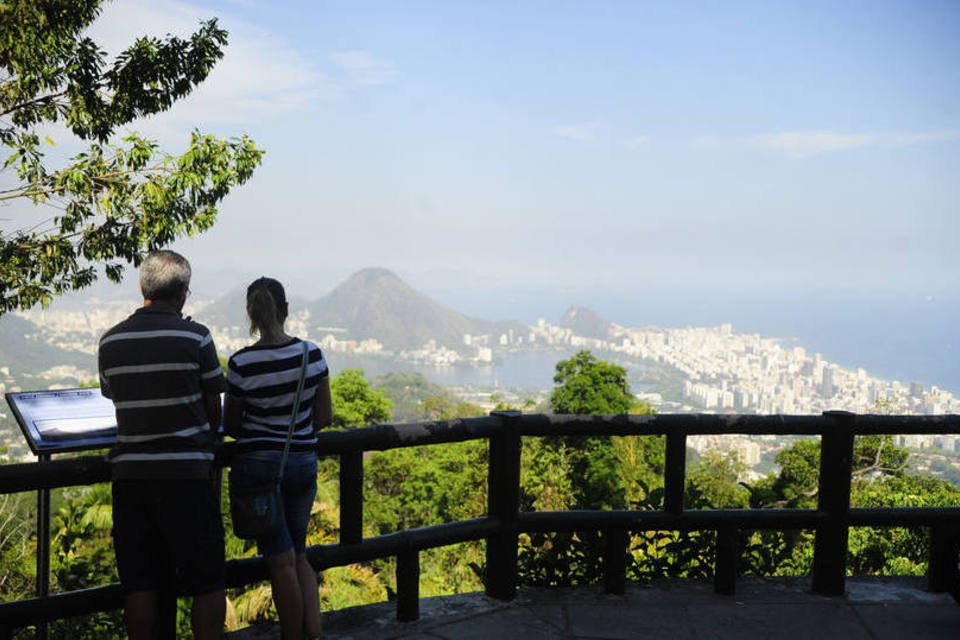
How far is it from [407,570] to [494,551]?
0.47m

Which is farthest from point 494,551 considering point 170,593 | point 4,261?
point 4,261

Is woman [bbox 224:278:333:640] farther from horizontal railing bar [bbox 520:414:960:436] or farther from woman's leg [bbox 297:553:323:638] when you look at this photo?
horizontal railing bar [bbox 520:414:960:436]

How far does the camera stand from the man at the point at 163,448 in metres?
2.92

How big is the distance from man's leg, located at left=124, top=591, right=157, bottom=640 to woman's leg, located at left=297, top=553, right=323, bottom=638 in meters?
0.60

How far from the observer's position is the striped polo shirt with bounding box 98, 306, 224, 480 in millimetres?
2914

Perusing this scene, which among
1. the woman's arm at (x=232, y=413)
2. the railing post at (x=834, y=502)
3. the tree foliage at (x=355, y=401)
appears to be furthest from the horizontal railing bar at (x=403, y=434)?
the tree foliage at (x=355, y=401)

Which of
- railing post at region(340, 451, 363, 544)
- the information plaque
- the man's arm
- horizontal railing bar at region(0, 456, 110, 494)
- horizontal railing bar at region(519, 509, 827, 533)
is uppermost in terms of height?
the man's arm

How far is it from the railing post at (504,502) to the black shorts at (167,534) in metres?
1.46

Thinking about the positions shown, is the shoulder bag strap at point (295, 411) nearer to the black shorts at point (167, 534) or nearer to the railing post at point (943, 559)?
the black shorts at point (167, 534)

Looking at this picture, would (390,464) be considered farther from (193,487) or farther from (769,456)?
(769,456)

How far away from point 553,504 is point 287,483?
12.1 m

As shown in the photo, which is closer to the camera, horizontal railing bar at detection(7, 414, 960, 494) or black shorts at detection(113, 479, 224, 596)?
black shorts at detection(113, 479, 224, 596)

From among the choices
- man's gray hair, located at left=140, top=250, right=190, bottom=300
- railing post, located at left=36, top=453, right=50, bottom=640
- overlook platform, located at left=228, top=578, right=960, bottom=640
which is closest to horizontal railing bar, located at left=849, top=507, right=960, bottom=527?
overlook platform, located at left=228, top=578, right=960, bottom=640

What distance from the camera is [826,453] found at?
439 cm
